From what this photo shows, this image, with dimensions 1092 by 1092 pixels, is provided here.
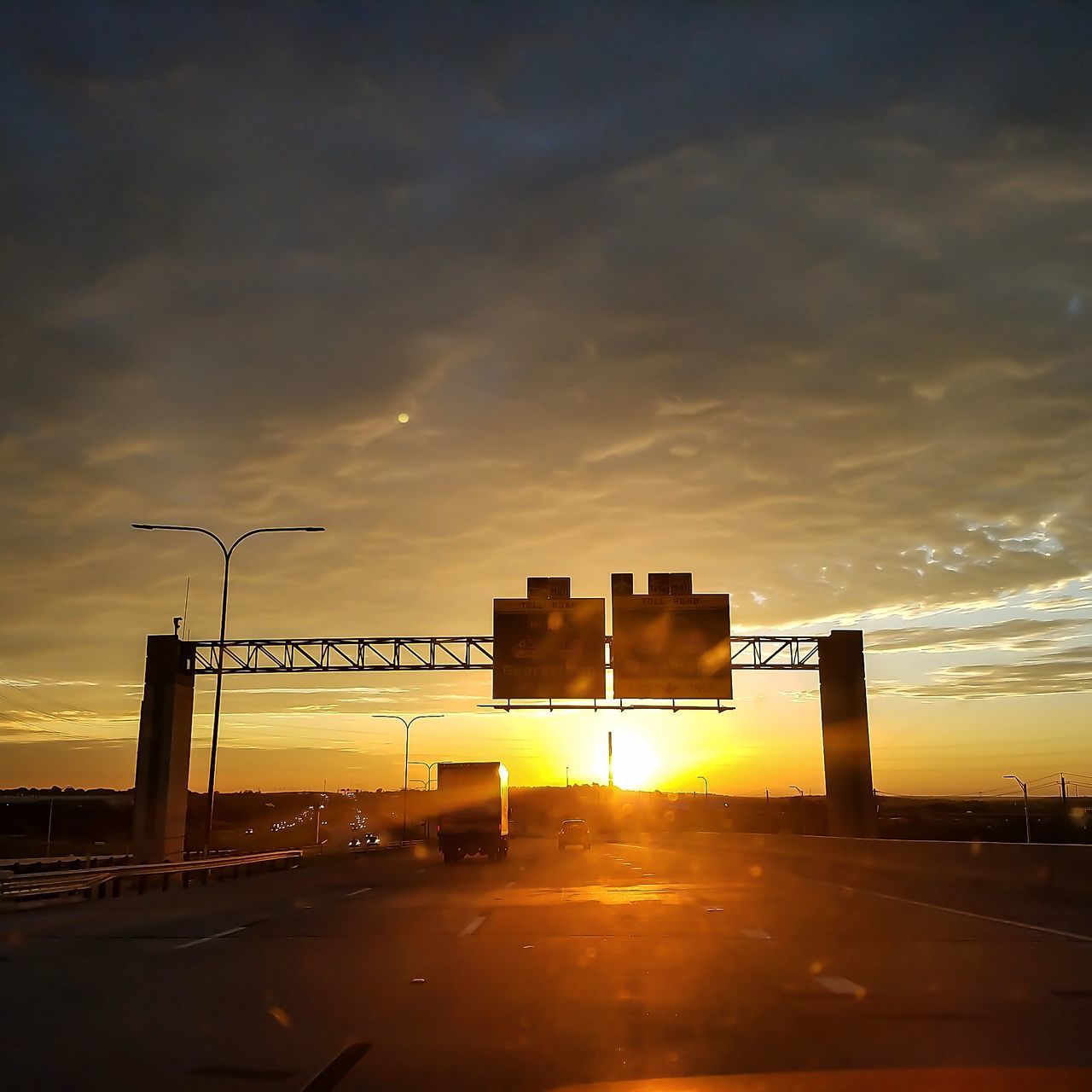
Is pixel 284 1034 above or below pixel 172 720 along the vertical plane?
below

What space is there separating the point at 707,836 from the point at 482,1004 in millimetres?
59823

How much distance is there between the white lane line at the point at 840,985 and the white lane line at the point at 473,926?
20.7 feet

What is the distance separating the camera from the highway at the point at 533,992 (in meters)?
7.91

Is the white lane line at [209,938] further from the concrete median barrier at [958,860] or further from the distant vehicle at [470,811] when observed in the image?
the distant vehicle at [470,811]

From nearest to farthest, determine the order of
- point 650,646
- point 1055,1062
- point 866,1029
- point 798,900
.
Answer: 1. point 1055,1062
2. point 866,1029
3. point 798,900
4. point 650,646

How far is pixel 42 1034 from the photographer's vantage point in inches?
360

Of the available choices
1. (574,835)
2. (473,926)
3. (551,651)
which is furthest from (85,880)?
(574,835)

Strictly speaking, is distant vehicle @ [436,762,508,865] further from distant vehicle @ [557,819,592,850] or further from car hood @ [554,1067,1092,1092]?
car hood @ [554,1067,1092,1092]

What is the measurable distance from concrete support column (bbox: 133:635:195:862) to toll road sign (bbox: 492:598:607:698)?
14.4m

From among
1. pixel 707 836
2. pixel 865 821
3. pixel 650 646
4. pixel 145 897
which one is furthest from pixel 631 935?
pixel 707 836

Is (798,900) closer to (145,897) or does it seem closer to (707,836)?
(145,897)

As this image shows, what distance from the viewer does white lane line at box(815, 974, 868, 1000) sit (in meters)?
10.9

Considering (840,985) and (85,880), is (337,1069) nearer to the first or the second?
(840,985)

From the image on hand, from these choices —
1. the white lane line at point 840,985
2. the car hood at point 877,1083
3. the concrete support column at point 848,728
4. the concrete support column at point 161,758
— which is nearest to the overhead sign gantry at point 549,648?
the concrete support column at point 848,728
